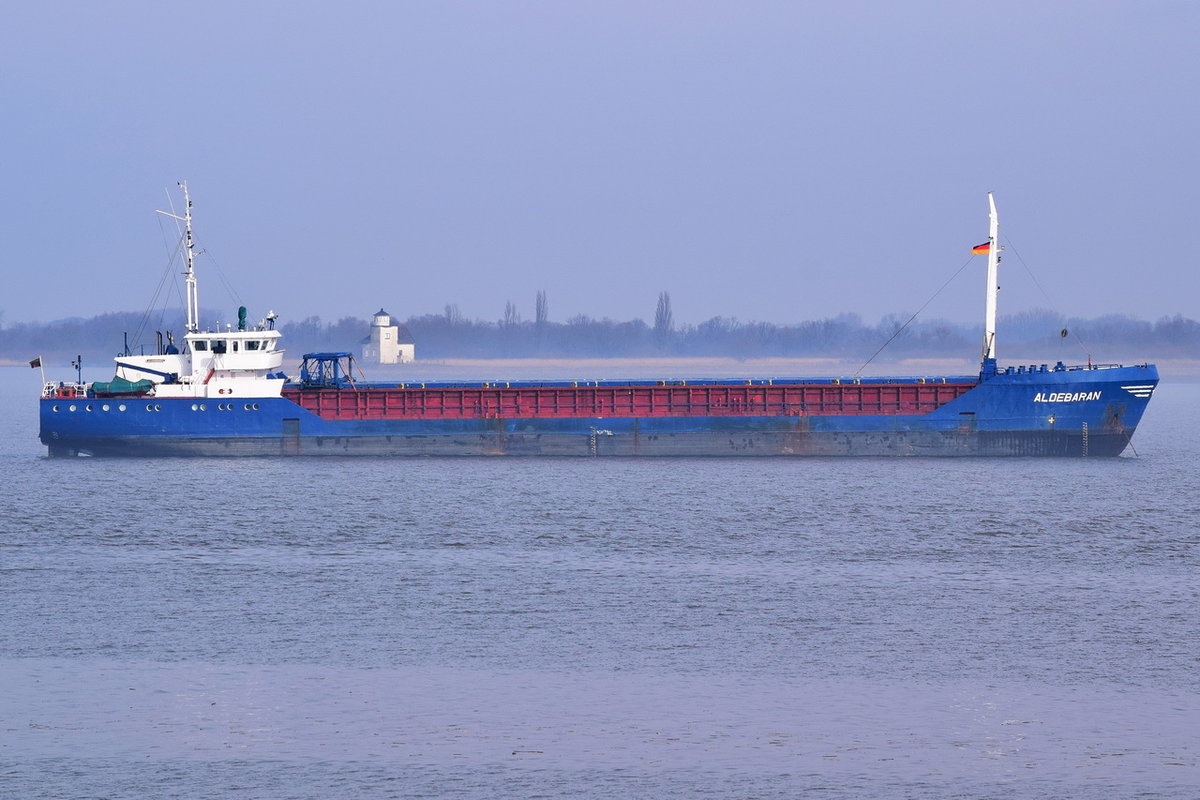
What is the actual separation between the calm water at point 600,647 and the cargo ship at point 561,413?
450 inches

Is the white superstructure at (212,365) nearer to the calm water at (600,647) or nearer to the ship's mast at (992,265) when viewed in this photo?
the calm water at (600,647)

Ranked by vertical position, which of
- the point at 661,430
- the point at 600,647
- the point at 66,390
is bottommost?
the point at 600,647

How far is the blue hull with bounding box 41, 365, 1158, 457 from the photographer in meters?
58.8

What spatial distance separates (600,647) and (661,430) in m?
35.8

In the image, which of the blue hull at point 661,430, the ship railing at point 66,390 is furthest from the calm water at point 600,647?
the ship railing at point 66,390

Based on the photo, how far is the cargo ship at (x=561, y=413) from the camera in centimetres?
5906

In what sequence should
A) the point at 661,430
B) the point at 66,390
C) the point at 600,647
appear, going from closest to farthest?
1. the point at 600,647
2. the point at 661,430
3. the point at 66,390

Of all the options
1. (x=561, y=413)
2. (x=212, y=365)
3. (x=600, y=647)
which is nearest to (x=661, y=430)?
(x=561, y=413)

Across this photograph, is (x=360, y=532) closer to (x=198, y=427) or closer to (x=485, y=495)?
(x=485, y=495)

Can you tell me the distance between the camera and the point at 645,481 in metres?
53.6

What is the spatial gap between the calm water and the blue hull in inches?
443

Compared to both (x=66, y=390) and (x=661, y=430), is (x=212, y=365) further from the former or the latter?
(x=661, y=430)

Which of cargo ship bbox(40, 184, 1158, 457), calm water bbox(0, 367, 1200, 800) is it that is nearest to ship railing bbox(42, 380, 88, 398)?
cargo ship bbox(40, 184, 1158, 457)

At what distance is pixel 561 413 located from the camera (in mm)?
61938
